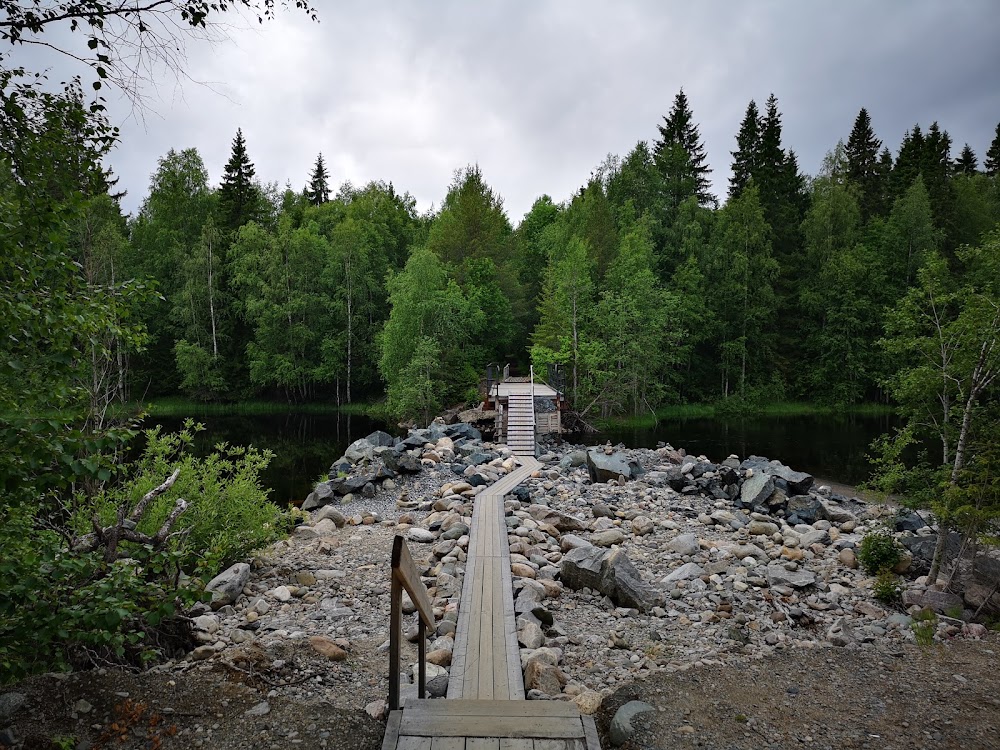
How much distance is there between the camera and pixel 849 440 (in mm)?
24516

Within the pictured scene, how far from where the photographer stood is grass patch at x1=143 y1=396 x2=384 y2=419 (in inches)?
1359

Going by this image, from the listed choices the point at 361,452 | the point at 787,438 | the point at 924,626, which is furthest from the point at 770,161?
the point at 924,626

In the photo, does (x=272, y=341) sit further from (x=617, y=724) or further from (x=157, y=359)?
(x=617, y=724)

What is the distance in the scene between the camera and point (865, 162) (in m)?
40.5

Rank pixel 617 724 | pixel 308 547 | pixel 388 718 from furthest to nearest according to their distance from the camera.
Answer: pixel 308 547 → pixel 617 724 → pixel 388 718

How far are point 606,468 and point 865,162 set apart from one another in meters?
38.4

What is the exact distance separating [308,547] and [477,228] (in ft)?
91.6

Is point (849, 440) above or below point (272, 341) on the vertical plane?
below

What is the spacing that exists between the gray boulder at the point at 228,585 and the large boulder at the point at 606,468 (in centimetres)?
902

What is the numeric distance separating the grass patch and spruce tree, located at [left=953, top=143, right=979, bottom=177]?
4480cm

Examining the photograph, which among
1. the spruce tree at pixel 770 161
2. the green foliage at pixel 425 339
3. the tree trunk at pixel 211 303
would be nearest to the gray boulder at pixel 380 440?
the green foliage at pixel 425 339

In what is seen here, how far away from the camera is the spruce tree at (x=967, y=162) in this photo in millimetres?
42562

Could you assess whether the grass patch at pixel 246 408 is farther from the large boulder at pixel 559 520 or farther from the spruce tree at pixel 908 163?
the spruce tree at pixel 908 163

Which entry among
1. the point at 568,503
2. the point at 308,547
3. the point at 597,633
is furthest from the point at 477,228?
the point at 597,633
